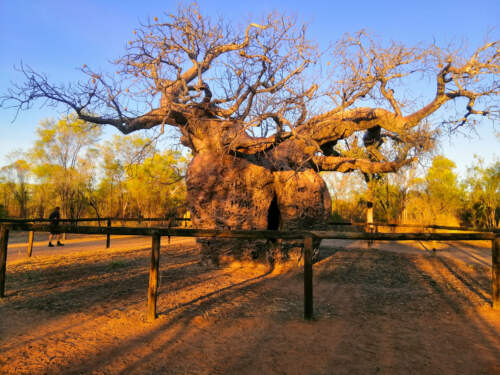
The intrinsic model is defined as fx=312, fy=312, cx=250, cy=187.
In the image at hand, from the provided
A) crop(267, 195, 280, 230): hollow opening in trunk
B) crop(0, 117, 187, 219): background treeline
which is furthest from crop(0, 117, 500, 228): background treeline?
crop(267, 195, 280, 230): hollow opening in trunk

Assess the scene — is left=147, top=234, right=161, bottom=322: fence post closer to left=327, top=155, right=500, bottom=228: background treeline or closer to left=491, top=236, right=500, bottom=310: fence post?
left=491, top=236, right=500, bottom=310: fence post

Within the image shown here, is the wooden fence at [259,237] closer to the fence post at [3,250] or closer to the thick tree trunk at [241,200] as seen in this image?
the fence post at [3,250]

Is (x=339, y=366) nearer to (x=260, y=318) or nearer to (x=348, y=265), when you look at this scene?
(x=260, y=318)

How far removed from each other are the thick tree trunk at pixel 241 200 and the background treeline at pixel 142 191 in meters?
12.0

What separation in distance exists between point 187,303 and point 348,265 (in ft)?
17.0

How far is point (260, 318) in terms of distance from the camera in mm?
3906

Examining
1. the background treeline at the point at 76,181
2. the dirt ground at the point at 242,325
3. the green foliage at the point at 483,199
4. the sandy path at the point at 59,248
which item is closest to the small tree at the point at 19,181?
the background treeline at the point at 76,181

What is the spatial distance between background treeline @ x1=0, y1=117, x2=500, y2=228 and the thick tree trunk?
12.0 m

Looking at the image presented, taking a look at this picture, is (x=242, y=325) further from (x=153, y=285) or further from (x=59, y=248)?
(x=59, y=248)

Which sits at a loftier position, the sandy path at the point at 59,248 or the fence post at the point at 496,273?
the fence post at the point at 496,273

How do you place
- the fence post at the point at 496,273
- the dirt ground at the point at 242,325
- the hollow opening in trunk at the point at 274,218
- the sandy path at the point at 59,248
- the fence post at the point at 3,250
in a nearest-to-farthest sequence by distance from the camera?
the dirt ground at the point at 242,325
the fence post at the point at 496,273
the fence post at the point at 3,250
the hollow opening in trunk at the point at 274,218
the sandy path at the point at 59,248

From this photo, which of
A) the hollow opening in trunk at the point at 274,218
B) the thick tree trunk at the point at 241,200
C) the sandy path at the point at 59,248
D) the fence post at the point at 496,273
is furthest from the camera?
the sandy path at the point at 59,248

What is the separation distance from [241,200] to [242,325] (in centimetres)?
445

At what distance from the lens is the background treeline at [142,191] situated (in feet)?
69.9
